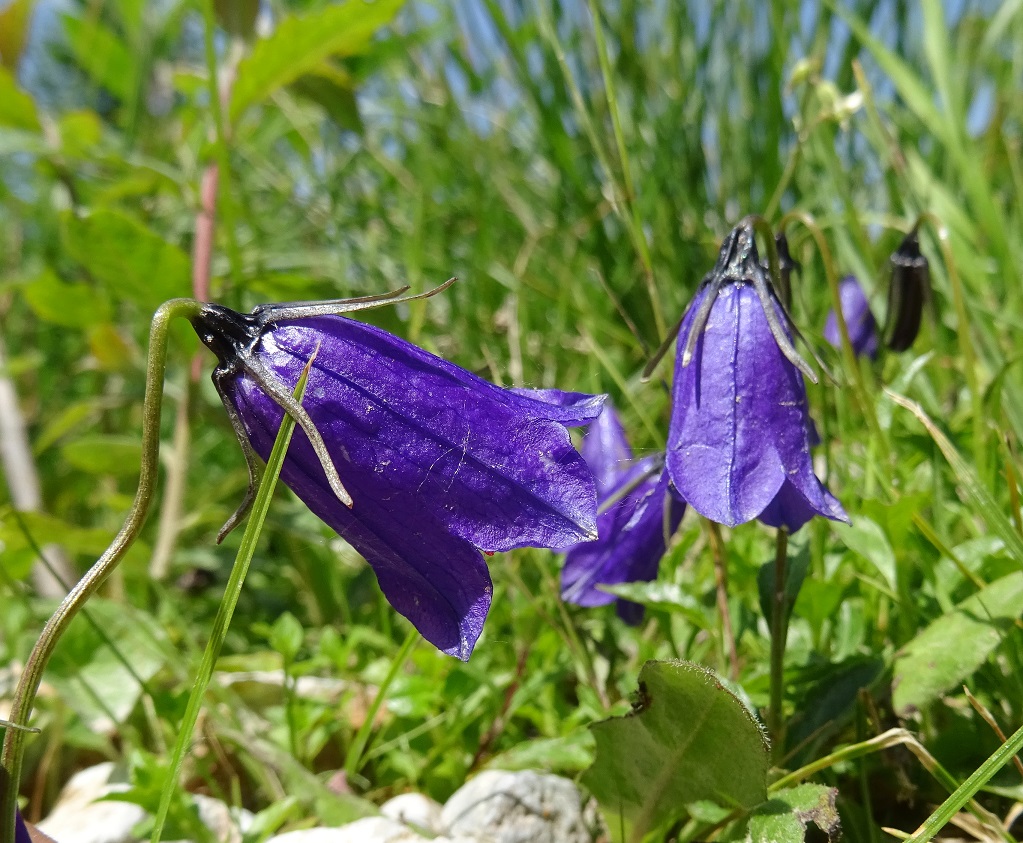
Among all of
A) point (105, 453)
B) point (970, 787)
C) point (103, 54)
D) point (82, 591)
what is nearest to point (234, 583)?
point (82, 591)

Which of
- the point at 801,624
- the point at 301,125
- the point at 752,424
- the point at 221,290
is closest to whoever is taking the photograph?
the point at 752,424

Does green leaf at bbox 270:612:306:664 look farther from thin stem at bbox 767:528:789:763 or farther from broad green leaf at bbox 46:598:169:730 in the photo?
thin stem at bbox 767:528:789:763

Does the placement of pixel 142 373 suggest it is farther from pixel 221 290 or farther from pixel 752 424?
pixel 752 424

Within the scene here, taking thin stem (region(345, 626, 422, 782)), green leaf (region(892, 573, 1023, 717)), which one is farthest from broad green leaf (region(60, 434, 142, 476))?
green leaf (region(892, 573, 1023, 717))

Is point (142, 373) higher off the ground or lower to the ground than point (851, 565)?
higher

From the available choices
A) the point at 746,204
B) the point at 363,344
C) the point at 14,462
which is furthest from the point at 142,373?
the point at 746,204

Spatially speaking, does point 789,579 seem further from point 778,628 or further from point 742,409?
point 742,409

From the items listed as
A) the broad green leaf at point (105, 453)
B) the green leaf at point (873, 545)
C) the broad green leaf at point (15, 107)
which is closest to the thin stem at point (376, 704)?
the green leaf at point (873, 545)

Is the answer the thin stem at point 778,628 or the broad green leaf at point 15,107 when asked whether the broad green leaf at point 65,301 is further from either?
the thin stem at point 778,628
